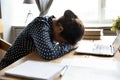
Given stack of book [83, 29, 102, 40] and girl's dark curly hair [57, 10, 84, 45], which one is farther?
stack of book [83, 29, 102, 40]

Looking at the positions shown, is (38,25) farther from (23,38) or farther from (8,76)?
(8,76)

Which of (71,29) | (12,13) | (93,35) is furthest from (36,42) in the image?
(12,13)

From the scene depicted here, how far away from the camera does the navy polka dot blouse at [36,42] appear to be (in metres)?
1.34

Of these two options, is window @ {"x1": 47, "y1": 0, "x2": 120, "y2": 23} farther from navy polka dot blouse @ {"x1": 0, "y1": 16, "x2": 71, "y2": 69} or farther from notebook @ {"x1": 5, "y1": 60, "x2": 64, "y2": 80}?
notebook @ {"x1": 5, "y1": 60, "x2": 64, "y2": 80}

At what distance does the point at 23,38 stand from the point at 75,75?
622mm

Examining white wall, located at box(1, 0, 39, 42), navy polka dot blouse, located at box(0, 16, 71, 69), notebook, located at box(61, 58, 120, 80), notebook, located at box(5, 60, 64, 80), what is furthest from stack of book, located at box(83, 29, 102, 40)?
white wall, located at box(1, 0, 39, 42)

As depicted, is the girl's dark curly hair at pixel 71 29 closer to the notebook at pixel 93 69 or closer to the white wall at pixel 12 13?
the notebook at pixel 93 69

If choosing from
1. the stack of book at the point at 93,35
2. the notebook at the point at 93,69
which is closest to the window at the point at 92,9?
the stack of book at the point at 93,35

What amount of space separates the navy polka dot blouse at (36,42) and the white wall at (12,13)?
1.61 meters

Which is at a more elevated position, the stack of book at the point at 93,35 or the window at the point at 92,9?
the window at the point at 92,9

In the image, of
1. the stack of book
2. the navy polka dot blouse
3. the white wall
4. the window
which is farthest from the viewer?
the window

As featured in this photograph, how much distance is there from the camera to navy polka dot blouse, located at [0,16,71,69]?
4.41 feet

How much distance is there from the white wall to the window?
38 cm

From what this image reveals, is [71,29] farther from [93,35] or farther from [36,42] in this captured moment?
[93,35]
